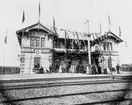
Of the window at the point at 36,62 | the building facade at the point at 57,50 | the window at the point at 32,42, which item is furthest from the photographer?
the window at the point at 32,42

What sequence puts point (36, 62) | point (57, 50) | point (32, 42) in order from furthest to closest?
point (57, 50) < point (32, 42) < point (36, 62)

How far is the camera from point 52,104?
1.85 m

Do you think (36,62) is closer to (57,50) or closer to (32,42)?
(32,42)

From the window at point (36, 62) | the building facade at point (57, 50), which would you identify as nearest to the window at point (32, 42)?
the building facade at point (57, 50)

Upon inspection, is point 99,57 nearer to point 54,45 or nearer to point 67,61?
point 67,61

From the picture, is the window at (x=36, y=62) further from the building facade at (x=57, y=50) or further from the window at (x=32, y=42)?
the window at (x=32, y=42)

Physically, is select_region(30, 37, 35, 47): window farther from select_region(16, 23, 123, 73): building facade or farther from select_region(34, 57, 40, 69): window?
select_region(34, 57, 40, 69): window

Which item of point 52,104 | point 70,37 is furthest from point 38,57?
point 52,104

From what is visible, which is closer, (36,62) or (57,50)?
(36,62)

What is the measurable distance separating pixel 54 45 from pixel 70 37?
6.92 feet

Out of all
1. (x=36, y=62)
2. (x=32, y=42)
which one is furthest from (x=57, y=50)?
(x=32, y=42)

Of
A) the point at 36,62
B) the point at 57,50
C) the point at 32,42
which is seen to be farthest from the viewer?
the point at 57,50

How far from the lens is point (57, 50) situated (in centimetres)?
1159

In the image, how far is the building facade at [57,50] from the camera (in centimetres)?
1087
